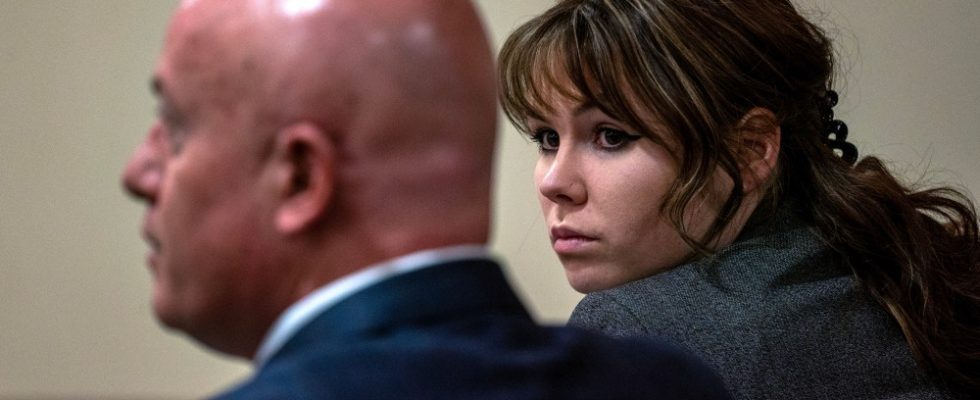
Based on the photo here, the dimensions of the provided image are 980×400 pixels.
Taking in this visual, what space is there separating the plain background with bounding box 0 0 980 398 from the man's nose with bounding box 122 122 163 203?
164 cm

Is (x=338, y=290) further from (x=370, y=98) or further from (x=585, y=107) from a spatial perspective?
(x=585, y=107)

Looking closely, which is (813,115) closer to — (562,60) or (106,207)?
(562,60)

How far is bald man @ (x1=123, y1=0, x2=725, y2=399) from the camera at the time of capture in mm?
691

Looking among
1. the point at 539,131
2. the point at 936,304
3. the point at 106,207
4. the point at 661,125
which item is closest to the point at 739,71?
the point at 661,125

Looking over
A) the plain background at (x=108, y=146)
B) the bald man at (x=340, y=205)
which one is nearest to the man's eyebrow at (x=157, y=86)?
the bald man at (x=340, y=205)

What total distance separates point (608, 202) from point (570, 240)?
61mm

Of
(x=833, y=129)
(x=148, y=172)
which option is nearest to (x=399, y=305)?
(x=148, y=172)

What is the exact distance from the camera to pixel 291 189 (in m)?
0.70

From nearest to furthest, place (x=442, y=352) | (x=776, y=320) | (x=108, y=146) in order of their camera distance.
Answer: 1. (x=442, y=352)
2. (x=776, y=320)
3. (x=108, y=146)

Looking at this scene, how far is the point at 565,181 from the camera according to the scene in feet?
4.58

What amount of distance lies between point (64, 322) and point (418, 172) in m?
1.77

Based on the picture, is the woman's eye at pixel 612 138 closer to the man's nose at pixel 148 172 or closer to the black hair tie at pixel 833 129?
the black hair tie at pixel 833 129

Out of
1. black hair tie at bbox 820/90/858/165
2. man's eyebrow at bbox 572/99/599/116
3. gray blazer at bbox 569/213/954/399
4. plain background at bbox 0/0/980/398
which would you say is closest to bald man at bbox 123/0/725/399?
gray blazer at bbox 569/213/954/399

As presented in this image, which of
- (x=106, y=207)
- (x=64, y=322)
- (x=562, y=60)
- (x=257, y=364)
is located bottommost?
(x=64, y=322)
